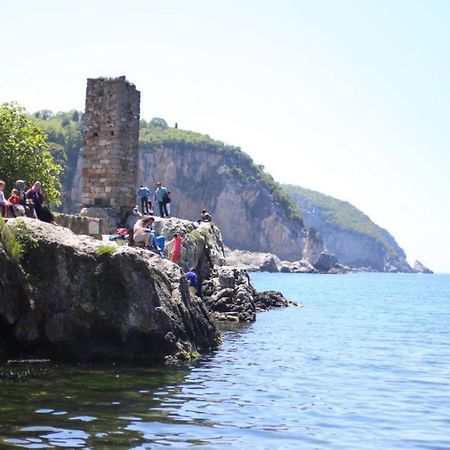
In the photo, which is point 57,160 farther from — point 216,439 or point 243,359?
point 216,439

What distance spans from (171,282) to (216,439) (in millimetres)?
9545

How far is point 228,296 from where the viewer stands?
38.4m

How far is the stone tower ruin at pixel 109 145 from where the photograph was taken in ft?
123

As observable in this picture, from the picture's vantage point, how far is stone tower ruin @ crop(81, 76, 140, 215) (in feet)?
123

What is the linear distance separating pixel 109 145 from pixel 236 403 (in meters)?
23.2

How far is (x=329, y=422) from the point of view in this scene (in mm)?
14836

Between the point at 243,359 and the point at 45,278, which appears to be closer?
the point at 45,278

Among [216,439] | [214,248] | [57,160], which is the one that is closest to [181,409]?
[216,439]

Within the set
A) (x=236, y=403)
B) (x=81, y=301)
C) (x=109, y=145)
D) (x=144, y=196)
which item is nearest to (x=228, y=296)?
(x=144, y=196)

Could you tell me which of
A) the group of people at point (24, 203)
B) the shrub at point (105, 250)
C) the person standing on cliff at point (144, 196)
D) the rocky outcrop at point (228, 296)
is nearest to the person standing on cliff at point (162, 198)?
the person standing on cliff at point (144, 196)

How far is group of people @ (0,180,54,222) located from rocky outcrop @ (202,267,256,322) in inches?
570

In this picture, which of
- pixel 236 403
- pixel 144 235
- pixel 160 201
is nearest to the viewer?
pixel 236 403

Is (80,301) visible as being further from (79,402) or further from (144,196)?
(144,196)

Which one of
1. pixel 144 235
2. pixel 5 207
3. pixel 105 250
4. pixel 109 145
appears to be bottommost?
pixel 105 250
